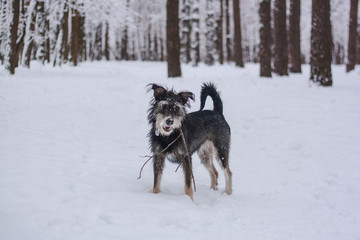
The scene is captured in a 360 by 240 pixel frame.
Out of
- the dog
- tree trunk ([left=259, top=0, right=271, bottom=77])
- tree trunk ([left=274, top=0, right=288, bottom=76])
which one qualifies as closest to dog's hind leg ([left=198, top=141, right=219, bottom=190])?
the dog

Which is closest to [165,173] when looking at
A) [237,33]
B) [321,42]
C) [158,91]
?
[158,91]

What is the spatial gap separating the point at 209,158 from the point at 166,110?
5.62ft

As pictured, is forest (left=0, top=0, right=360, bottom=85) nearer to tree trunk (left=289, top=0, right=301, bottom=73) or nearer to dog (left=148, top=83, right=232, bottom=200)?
tree trunk (left=289, top=0, right=301, bottom=73)

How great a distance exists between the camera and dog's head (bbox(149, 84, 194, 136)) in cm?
403

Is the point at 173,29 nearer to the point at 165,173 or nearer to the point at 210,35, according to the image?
the point at 165,173

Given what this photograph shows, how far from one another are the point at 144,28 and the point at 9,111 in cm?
4178

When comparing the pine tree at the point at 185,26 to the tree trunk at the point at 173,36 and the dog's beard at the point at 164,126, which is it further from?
the dog's beard at the point at 164,126

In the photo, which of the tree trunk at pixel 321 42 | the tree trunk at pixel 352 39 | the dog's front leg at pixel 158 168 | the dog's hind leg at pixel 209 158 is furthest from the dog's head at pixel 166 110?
the tree trunk at pixel 352 39

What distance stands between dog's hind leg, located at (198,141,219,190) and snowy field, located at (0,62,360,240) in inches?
8.1

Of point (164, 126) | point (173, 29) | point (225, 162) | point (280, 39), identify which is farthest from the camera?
point (280, 39)

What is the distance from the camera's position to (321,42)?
10844 millimetres

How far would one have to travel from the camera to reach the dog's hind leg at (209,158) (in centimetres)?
526

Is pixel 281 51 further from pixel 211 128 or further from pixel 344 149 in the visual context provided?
pixel 211 128

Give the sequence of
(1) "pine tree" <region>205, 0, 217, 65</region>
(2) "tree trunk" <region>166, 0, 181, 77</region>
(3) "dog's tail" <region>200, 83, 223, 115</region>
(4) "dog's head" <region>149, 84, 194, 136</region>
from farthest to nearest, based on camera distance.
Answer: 1. (1) "pine tree" <region>205, 0, 217, 65</region>
2. (2) "tree trunk" <region>166, 0, 181, 77</region>
3. (3) "dog's tail" <region>200, 83, 223, 115</region>
4. (4) "dog's head" <region>149, 84, 194, 136</region>
